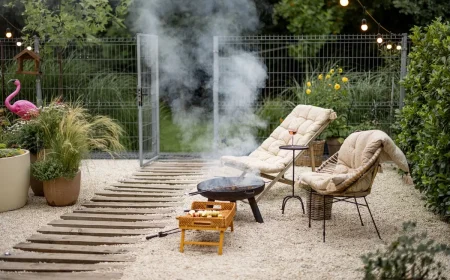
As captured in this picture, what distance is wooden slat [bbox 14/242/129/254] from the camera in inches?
211

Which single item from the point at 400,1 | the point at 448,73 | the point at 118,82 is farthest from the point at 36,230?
the point at 400,1

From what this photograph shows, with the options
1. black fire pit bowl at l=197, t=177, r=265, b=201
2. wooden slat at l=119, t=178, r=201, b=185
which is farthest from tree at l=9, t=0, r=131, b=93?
black fire pit bowl at l=197, t=177, r=265, b=201

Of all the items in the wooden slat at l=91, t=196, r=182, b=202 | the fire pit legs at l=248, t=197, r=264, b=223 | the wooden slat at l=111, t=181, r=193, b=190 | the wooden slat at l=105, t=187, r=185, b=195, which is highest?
the fire pit legs at l=248, t=197, r=264, b=223

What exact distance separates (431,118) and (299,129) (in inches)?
68.1

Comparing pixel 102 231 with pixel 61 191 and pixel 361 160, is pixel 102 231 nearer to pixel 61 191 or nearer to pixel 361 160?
pixel 61 191

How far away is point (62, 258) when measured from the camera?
17.0 ft

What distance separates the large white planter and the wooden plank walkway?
25.8 inches

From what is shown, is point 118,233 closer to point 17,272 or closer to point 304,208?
point 17,272

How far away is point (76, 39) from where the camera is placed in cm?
1036

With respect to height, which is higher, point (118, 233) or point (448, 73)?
point (448, 73)

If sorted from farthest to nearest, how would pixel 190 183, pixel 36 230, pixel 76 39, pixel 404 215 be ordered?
pixel 76 39 → pixel 190 183 → pixel 404 215 → pixel 36 230

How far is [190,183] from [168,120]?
460 cm

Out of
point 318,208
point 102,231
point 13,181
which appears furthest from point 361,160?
point 13,181

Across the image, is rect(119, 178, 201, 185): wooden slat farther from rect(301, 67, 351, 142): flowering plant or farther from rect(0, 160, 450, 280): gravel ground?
rect(301, 67, 351, 142): flowering plant
